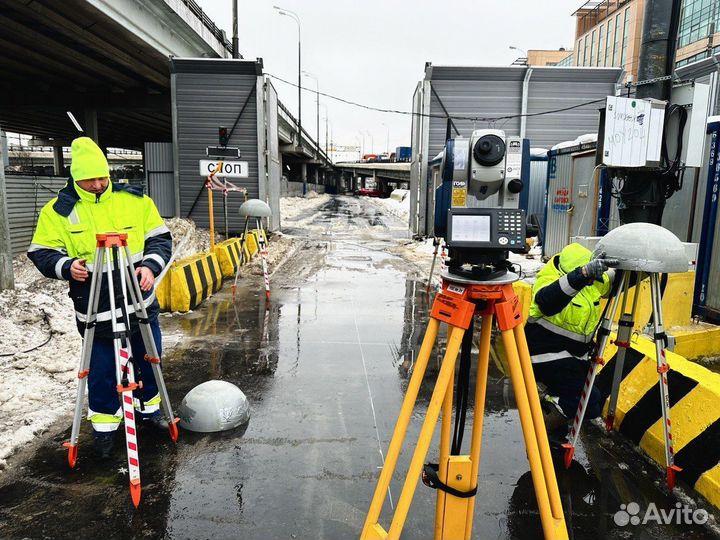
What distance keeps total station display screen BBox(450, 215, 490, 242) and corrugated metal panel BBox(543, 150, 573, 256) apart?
33.3ft

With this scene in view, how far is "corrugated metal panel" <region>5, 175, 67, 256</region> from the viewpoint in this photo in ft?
33.0

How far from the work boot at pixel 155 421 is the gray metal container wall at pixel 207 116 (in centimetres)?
1315

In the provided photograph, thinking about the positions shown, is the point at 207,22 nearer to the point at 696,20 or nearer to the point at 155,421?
the point at 155,421

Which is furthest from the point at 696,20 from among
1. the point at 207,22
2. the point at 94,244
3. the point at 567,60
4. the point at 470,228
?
the point at 94,244

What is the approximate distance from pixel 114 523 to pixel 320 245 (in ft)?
45.6

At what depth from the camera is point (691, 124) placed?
616cm

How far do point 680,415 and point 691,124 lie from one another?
4162mm

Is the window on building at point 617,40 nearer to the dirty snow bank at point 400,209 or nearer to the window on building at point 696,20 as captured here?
the window on building at point 696,20

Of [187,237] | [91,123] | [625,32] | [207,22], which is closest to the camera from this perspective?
[187,237]

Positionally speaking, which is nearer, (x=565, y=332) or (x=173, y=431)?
(x=565, y=332)

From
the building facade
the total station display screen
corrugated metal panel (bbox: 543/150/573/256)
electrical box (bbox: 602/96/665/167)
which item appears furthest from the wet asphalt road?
the building facade

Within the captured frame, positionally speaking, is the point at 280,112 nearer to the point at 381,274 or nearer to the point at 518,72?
the point at 518,72

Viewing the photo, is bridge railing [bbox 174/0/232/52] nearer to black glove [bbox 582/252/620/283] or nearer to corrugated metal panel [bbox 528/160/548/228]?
corrugated metal panel [bbox 528/160/548/228]

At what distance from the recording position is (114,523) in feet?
9.61
